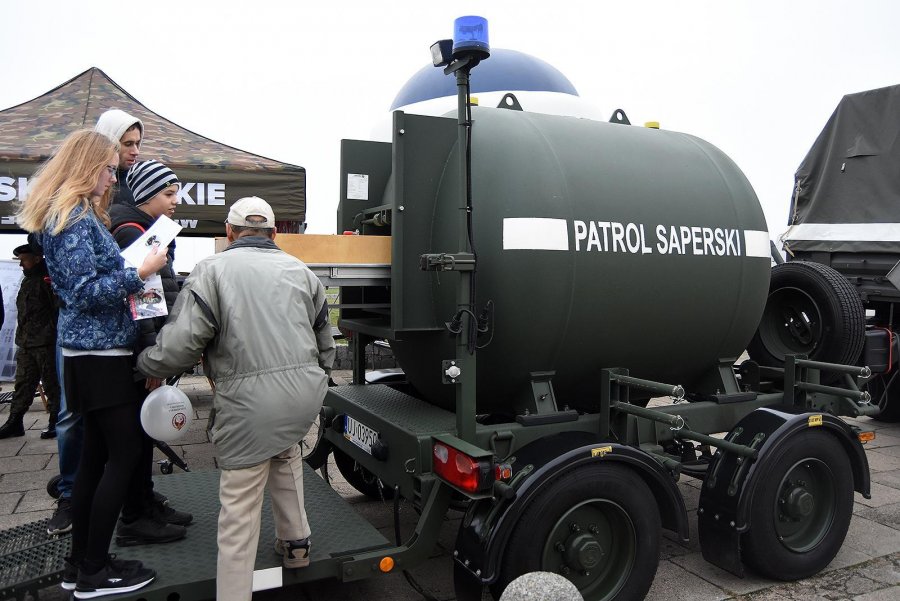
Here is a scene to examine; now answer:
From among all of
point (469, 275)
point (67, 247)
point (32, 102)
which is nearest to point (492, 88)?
point (32, 102)

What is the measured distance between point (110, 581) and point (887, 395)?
808 centimetres

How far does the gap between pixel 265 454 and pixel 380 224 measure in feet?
4.94

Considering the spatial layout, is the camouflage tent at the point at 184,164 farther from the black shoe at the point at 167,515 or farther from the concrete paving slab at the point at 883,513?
the concrete paving slab at the point at 883,513

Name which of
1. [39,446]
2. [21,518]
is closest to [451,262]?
[21,518]

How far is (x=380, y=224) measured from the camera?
3789mm

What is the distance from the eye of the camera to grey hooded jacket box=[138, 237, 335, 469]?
269cm

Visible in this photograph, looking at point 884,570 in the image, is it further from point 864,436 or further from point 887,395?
point 887,395

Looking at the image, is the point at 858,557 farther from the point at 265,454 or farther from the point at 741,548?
the point at 265,454

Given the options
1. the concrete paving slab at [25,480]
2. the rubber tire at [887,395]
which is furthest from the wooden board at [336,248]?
the rubber tire at [887,395]

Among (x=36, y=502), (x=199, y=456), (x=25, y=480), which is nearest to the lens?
(x=36, y=502)

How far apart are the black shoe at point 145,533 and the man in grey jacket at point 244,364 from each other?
61 cm

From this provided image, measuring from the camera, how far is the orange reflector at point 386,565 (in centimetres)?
303

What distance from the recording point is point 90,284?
8.88 ft

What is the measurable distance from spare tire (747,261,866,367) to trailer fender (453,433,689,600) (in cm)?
196
